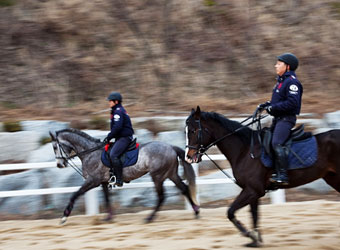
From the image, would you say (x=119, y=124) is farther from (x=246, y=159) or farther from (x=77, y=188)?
(x=246, y=159)

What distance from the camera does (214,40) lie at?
53.4ft

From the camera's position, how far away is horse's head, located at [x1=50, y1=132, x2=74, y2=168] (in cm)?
916

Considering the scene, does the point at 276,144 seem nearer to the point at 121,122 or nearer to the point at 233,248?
the point at 233,248

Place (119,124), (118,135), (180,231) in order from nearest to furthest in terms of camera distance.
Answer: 1. (180,231)
2. (119,124)
3. (118,135)

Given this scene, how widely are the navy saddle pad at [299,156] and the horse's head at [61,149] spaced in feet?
13.3

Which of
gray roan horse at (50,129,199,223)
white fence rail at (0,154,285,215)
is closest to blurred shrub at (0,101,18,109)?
white fence rail at (0,154,285,215)

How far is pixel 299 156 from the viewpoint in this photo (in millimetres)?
6824

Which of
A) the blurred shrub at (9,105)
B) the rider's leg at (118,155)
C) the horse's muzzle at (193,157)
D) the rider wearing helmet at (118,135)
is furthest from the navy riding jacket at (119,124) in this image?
the blurred shrub at (9,105)

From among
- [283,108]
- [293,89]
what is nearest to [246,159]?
[283,108]

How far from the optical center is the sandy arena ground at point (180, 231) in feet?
22.6

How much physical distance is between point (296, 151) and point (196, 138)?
1434mm

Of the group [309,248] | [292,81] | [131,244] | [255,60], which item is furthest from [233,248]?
[255,60]

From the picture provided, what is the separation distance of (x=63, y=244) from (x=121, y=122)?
2605 mm

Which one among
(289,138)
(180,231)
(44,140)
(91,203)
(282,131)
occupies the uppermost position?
(282,131)
